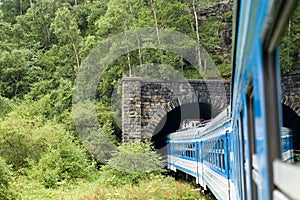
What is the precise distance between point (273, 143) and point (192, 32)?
32114 mm

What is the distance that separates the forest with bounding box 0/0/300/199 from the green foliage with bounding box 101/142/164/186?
0.04m

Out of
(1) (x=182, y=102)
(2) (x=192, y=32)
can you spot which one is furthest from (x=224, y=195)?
(2) (x=192, y=32)

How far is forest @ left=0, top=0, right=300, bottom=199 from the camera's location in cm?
1736

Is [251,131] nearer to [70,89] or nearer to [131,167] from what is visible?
[131,167]

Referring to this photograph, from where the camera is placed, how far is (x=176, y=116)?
2772 centimetres

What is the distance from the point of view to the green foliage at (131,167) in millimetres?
17250

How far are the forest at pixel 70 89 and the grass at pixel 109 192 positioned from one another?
0.12 feet

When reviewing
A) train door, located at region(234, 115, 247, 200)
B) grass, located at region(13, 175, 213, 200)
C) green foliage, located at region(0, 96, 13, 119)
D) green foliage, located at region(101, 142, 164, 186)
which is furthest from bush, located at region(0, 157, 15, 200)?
green foliage, located at region(0, 96, 13, 119)

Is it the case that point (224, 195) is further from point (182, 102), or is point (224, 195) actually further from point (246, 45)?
point (182, 102)

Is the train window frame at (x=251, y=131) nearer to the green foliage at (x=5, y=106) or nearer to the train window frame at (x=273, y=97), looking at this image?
the train window frame at (x=273, y=97)

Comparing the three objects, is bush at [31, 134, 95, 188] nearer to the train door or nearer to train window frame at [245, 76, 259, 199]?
the train door

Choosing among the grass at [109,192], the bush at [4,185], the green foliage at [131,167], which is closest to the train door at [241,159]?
the bush at [4,185]

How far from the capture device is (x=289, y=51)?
1541mm

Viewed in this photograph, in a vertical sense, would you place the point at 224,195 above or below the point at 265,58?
below
